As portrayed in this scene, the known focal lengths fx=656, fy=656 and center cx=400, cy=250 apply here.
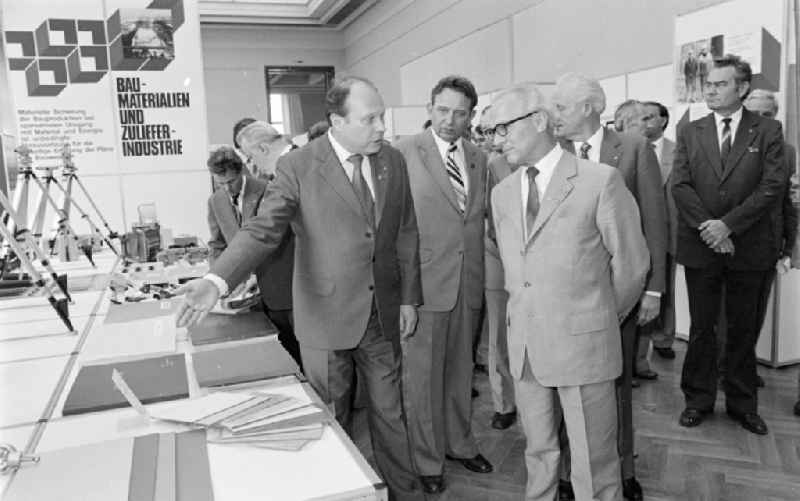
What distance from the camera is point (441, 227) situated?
109 inches

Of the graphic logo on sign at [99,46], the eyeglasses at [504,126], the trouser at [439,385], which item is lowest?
the trouser at [439,385]

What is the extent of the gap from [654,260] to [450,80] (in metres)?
1.12

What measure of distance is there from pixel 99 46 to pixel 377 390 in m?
5.48

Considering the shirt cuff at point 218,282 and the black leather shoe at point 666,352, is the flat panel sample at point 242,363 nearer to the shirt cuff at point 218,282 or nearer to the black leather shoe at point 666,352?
the shirt cuff at point 218,282

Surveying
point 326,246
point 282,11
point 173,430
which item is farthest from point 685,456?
point 282,11

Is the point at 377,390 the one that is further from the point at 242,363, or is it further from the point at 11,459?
the point at 11,459

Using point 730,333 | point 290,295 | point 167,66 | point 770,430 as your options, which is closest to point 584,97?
point 290,295

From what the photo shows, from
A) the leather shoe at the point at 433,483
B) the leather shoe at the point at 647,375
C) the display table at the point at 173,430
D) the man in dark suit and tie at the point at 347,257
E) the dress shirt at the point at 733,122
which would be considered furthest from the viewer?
the leather shoe at the point at 647,375

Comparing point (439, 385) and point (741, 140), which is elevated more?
point (741, 140)

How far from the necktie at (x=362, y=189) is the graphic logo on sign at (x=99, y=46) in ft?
16.3

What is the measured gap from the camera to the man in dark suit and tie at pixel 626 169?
243 cm

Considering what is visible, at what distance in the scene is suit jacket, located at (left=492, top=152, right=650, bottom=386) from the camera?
198 cm

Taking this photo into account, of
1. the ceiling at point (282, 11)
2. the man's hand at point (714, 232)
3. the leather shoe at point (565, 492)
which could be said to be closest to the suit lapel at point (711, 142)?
the man's hand at point (714, 232)

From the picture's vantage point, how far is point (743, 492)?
2.66 metres
